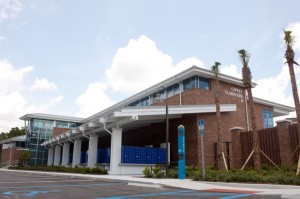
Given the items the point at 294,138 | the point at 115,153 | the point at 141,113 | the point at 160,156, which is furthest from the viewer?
the point at 160,156

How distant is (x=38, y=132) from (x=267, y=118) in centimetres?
3434

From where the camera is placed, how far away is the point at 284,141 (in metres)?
20.5

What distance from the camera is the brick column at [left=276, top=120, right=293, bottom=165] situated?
2019cm

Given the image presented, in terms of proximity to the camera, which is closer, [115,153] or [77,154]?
[115,153]

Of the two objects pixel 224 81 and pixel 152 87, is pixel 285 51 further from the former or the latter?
pixel 152 87

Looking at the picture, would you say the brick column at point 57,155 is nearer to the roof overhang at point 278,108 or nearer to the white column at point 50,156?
the white column at point 50,156

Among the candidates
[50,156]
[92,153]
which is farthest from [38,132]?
[92,153]

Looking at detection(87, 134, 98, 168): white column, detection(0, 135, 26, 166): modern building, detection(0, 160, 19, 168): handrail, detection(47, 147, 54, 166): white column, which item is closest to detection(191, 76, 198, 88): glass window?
detection(87, 134, 98, 168): white column

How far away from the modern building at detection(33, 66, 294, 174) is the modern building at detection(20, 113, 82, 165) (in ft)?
53.9

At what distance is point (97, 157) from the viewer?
2780cm

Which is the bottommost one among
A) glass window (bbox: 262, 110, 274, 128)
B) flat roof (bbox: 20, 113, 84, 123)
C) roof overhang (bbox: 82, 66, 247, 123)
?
glass window (bbox: 262, 110, 274, 128)

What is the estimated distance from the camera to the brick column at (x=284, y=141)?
795 inches

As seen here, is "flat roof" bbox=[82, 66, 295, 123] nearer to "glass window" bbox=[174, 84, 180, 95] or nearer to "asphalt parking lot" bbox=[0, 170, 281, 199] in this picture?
"glass window" bbox=[174, 84, 180, 95]

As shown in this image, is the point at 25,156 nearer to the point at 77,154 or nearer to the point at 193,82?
the point at 77,154
